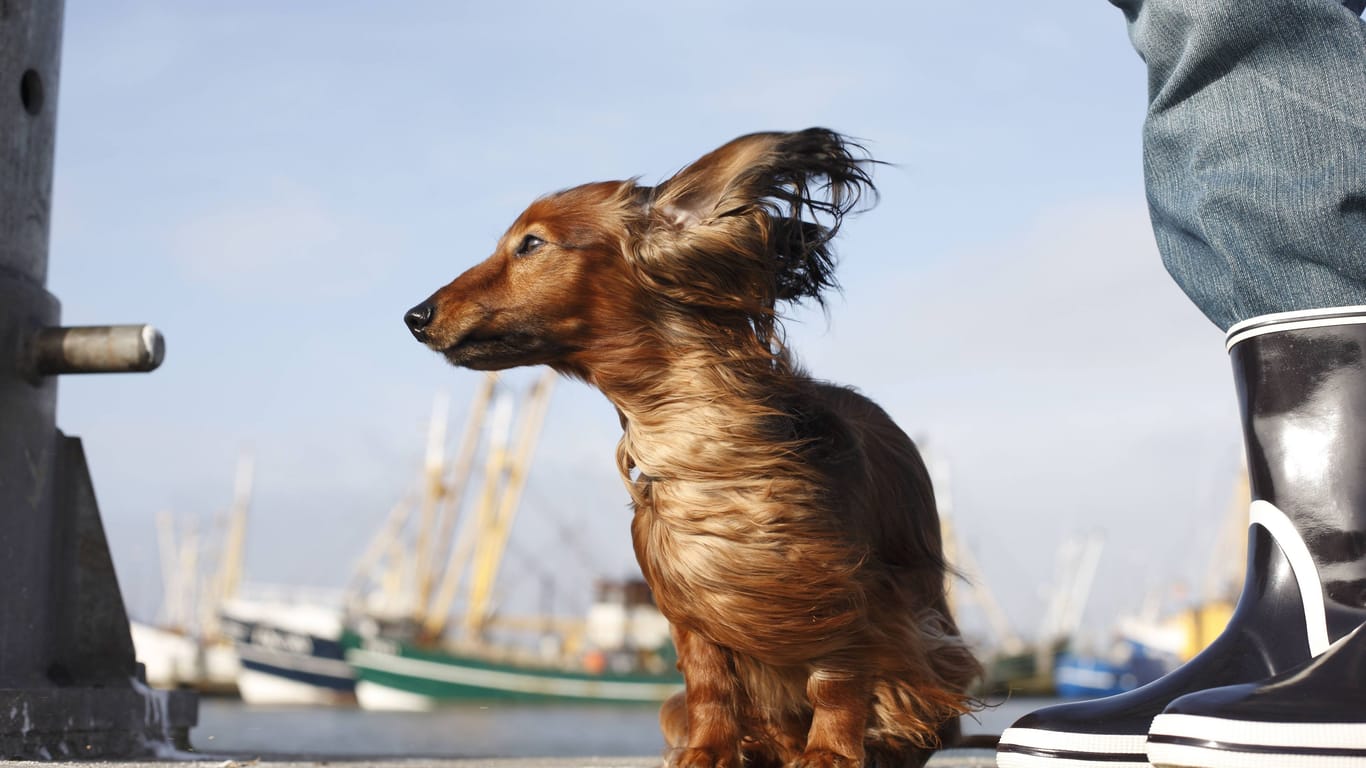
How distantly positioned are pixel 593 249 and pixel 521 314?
203 millimetres

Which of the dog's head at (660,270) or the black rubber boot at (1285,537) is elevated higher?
the dog's head at (660,270)

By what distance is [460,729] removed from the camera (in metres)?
34.3

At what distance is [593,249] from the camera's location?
2.71 m

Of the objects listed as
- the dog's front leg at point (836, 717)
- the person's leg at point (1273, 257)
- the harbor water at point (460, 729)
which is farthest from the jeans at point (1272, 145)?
the harbor water at point (460, 729)

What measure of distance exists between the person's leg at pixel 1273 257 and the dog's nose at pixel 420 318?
1356 mm

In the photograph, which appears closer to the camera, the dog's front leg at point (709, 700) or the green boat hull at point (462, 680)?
the dog's front leg at point (709, 700)

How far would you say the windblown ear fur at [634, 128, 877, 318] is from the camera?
2586mm

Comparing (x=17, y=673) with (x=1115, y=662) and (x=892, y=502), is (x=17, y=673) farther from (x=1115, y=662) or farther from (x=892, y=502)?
(x=1115, y=662)

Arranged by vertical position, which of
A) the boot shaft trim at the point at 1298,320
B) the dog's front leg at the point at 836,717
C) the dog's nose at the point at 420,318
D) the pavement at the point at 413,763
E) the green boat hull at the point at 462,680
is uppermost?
the dog's nose at the point at 420,318

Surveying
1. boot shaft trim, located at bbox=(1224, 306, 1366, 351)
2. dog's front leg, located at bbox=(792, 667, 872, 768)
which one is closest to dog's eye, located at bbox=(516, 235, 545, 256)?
dog's front leg, located at bbox=(792, 667, 872, 768)

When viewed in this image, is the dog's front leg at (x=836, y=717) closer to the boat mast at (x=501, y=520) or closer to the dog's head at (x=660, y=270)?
the dog's head at (x=660, y=270)

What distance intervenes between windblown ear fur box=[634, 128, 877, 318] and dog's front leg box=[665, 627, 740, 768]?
653 mm

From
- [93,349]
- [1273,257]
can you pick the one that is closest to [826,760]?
[1273,257]

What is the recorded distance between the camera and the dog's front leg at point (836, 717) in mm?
2377
